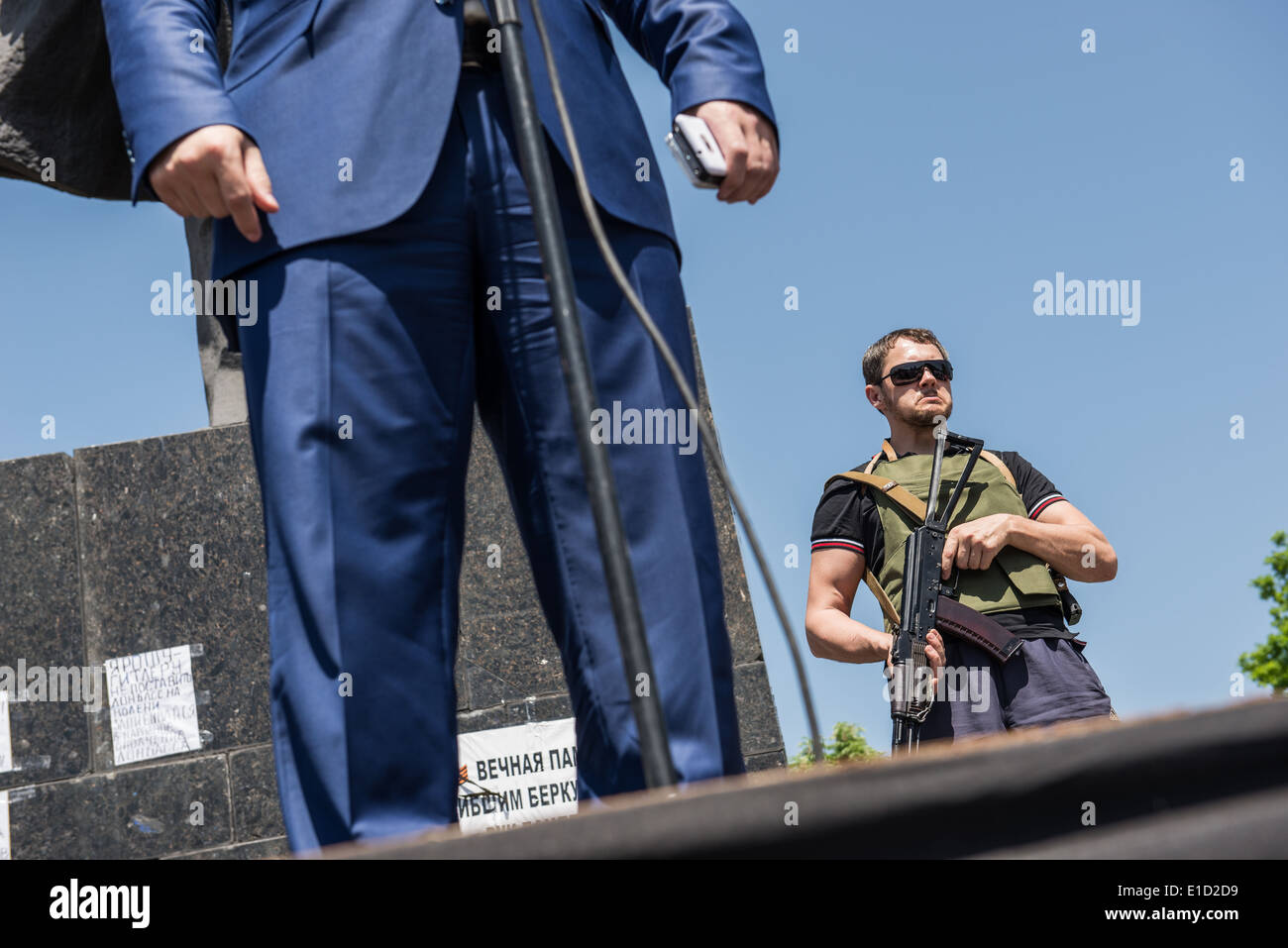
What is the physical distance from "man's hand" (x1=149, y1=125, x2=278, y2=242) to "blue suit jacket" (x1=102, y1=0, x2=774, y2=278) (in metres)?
0.02

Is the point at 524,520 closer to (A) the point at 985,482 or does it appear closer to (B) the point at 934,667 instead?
(B) the point at 934,667

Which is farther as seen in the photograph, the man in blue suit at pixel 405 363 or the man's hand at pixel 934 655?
the man's hand at pixel 934 655

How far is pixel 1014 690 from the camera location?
3.23m

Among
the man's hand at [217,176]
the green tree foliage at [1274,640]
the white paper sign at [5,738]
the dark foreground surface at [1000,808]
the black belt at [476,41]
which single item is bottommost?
the green tree foliage at [1274,640]

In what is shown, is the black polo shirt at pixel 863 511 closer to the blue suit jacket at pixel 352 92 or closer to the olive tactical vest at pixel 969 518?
the olive tactical vest at pixel 969 518

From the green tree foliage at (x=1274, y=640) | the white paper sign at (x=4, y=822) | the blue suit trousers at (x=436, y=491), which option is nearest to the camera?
the blue suit trousers at (x=436, y=491)

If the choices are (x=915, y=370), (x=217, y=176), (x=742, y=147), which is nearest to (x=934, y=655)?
(x=915, y=370)

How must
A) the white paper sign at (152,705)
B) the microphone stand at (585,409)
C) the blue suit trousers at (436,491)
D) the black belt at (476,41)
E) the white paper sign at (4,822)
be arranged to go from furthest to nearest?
the white paper sign at (152,705)
the white paper sign at (4,822)
the black belt at (476,41)
the blue suit trousers at (436,491)
the microphone stand at (585,409)

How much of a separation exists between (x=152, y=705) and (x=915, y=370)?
8.20ft

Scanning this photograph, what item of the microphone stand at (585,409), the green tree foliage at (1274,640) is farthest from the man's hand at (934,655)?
the green tree foliage at (1274,640)

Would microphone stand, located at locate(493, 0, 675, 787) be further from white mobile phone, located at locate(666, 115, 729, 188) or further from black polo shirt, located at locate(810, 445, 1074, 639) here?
black polo shirt, located at locate(810, 445, 1074, 639)

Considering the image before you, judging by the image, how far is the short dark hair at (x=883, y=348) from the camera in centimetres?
402

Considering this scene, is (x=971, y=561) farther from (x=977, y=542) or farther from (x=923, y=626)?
(x=923, y=626)
